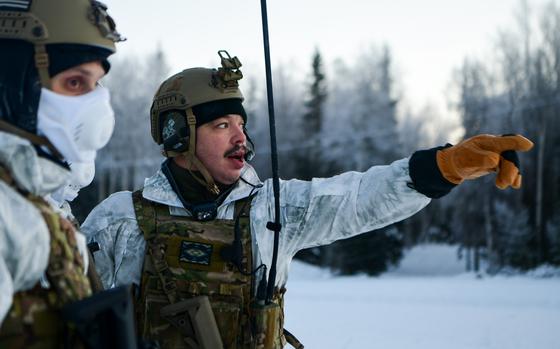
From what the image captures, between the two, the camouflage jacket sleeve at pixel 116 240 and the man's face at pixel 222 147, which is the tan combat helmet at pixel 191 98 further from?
the camouflage jacket sleeve at pixel 116 240

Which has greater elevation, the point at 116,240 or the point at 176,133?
the point at 176,133

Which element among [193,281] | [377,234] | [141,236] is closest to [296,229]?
[193,281]

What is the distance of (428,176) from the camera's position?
2.28 metres

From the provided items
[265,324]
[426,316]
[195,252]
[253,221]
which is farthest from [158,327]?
[426,316]

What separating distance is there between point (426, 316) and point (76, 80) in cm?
804

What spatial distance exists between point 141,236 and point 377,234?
21.3 meters

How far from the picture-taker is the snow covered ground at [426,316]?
721 centimetres

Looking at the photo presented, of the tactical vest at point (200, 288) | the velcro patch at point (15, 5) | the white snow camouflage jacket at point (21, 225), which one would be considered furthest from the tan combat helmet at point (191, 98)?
the white snow camouflage jacket at point (21, 225)

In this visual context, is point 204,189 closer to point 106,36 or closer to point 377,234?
point 106,36

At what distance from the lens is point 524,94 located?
75.7 feet

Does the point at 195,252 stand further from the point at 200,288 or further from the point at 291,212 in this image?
the point at 291,212

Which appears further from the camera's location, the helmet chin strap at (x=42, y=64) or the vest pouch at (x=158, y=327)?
the vest pouch at (x=158, y=327)

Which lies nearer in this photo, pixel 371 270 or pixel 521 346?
pixel 521 346

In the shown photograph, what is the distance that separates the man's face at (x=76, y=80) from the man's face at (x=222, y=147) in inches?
46.4
